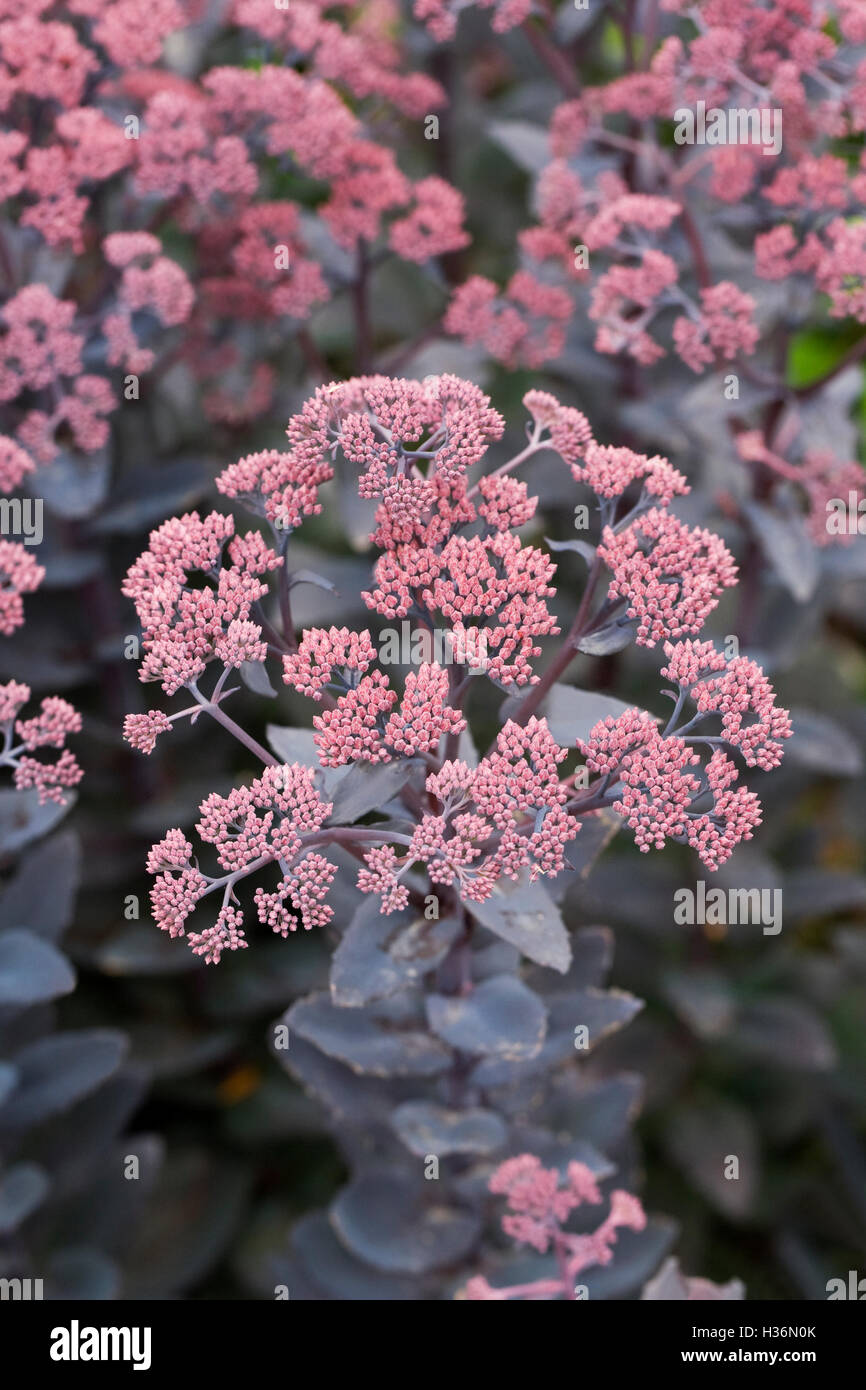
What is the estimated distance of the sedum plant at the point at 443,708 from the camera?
663mm

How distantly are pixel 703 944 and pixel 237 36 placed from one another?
1.14 meters

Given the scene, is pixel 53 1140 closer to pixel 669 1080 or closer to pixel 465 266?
pixel 669 1080

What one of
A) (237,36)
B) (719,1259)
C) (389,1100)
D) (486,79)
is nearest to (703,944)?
A: (719,1259)

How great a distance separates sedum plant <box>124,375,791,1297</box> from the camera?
66 centimetres

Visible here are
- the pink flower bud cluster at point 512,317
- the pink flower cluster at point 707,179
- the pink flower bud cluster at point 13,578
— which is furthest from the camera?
the pink flower bud cluster at point 512,317

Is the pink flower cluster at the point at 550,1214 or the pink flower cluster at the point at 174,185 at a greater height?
the pink flower cluster at the point at 174,185

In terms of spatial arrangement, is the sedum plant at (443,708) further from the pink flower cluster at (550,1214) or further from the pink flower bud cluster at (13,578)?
the pink flower bud cluster at (13,578)

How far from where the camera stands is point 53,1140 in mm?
1205

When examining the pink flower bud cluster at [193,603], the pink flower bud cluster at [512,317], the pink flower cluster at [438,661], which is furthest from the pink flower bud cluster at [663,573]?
the pink flower bud cluster at [512,317]

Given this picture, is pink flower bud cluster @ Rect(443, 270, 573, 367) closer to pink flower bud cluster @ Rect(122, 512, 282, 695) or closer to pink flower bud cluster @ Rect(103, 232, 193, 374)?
pink flower bud cluster @ Rect(103, 232, 193, 374)

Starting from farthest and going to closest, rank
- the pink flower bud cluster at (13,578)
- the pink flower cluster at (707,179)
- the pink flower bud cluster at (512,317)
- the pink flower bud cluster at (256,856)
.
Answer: the pink flower bud cluster at (512,317)
the pink flower cluster at (707,179)
the pink flower bud cluster at (13,578)
the pink flower bud cluster at (256,856)

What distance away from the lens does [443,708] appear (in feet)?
2.19
